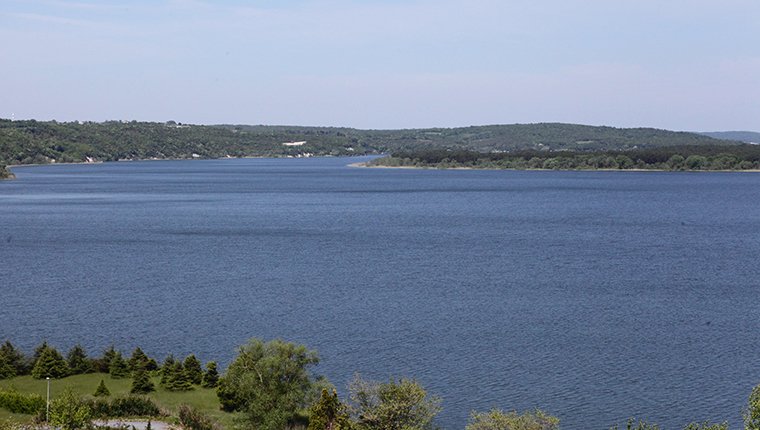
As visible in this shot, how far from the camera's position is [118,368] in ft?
92.9

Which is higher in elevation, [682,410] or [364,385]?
[364,385]

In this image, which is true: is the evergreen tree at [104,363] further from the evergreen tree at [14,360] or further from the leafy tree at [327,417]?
the leafy tree at [327,417]

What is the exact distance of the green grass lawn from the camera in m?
25.3

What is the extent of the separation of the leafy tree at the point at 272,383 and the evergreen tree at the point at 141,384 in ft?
9.74

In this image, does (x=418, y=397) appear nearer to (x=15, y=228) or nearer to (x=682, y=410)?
(x=682, y=410)

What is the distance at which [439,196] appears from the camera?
11188 cm

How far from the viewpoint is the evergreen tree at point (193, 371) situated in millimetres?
27609

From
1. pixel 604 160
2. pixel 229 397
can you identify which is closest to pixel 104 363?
pixel 229 397

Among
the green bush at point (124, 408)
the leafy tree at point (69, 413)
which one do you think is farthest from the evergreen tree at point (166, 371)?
the leafy tree at point (69, 413)

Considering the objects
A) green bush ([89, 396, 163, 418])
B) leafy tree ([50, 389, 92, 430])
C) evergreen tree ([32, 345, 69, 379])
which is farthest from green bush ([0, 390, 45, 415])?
evergreen tree ([32, 345, 69, 379])

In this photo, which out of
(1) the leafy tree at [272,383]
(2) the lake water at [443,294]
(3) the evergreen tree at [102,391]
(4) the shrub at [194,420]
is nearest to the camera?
(4) the shrub at [194,420]

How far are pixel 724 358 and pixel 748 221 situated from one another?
167ft

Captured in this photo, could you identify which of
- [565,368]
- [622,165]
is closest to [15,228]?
[565,368]

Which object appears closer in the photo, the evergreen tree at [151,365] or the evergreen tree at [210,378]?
the evergreen tree at [210,378]
